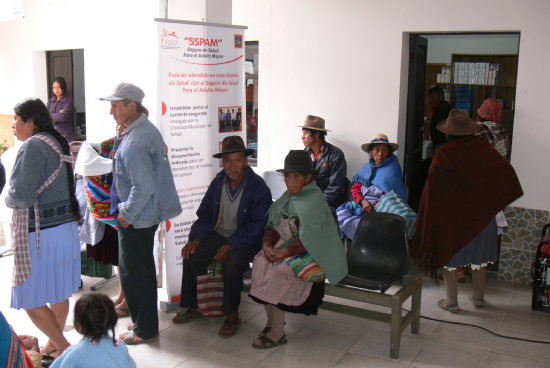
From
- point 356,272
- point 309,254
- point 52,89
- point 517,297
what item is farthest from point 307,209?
point 52,89

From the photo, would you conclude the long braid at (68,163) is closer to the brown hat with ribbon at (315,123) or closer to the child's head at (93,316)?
the child's head at (93,316)

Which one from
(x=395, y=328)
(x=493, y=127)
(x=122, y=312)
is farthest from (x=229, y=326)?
(x=493, y=127)

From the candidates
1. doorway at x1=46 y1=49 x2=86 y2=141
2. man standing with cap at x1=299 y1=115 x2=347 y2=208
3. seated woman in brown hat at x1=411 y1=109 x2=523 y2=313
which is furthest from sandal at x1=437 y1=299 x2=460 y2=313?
doorway at x1=46 y1=49 x2=86 y2=141

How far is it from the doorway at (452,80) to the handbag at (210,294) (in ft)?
8.30

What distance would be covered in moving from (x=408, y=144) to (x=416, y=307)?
218 cm

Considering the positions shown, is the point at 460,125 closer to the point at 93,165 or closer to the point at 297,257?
the point at 297,257

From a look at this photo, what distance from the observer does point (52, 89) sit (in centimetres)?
873

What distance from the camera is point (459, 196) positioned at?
14.0 feet

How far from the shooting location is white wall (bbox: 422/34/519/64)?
28.3 ft

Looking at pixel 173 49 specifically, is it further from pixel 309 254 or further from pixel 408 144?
pixel 408 144

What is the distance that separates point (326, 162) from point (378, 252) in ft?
4.65

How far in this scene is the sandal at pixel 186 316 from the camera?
13.9 feet

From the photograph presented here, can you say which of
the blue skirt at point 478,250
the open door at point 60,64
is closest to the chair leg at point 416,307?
the blue skirt at point 478,250

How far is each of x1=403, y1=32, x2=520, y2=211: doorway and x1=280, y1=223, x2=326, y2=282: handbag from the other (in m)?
2.41
